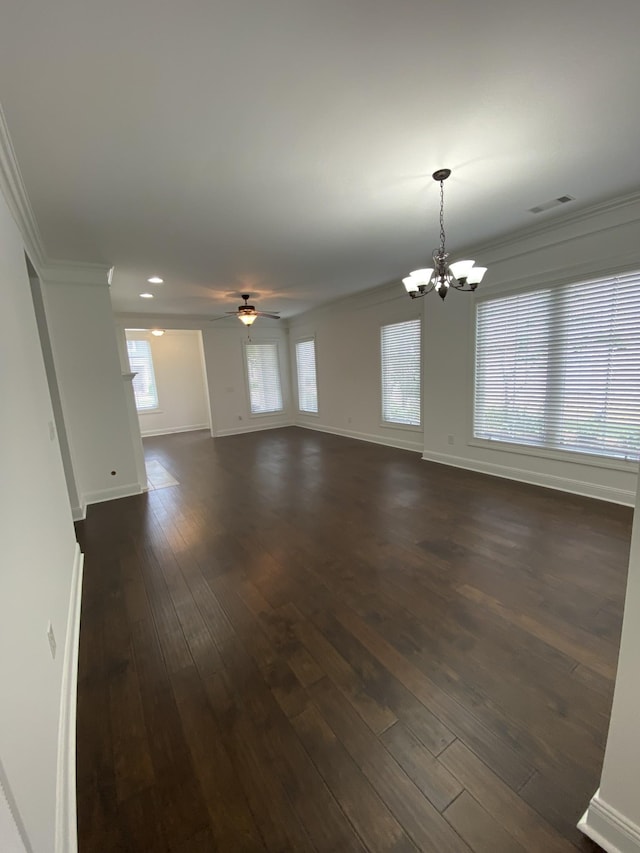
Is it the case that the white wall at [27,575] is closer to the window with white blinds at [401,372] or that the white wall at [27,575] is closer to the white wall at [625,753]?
the white wall at [625,753]

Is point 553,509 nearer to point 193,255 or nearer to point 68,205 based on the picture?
point 193,255

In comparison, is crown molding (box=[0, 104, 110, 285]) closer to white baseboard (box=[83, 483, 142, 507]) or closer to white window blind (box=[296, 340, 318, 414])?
white baseboard (box=[83, 483, 142, 507])

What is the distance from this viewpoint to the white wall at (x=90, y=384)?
381cm

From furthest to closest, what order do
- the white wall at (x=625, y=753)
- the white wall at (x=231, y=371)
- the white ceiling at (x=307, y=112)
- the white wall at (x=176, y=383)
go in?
the white wall at (x=176, y=383)
the white wall at (x=231, y=371)
the white ceiling at (x=307, y=112)
the white wall at (x=625, y=753)

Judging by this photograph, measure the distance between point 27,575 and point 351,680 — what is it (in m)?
1.44

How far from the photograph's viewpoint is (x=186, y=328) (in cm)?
731

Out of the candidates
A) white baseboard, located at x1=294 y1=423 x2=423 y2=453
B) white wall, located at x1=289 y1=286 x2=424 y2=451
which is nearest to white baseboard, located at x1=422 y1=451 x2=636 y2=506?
white baseboard, located at x1=294 y1=423 x2=423 y2=453

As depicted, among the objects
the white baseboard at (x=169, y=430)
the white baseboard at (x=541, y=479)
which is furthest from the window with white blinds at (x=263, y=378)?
the white baseboard at (x=541, y=479)

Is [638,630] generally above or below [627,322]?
below

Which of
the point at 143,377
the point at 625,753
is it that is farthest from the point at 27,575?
the point at 143,377

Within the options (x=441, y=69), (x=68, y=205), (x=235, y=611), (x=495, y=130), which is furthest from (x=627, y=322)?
(x=68, y=205)

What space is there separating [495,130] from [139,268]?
3.83 metres

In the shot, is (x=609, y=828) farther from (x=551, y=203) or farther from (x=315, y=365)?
(x=315, y=365)

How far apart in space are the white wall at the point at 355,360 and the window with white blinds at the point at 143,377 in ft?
12.4
